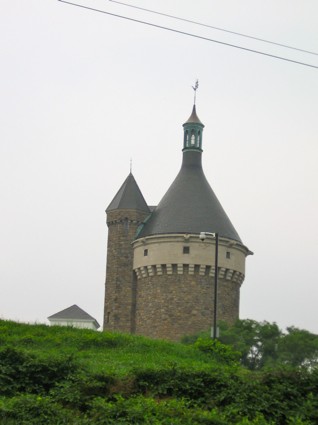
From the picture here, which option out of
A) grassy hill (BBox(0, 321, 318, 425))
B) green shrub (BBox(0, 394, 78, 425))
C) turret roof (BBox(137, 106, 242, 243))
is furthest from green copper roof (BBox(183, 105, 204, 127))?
green shrub (BBox(0, 394, 78, 425))

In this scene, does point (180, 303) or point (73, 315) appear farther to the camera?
point (73, 315)

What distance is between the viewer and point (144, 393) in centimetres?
1867

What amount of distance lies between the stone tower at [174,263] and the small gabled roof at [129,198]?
0.10 metres

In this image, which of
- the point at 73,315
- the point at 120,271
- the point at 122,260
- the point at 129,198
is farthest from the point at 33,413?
the point at 73,315

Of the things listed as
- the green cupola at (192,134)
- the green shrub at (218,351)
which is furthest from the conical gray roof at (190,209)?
the green shrub at (218,351)

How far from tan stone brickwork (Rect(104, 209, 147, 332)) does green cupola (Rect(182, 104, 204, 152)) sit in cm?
457

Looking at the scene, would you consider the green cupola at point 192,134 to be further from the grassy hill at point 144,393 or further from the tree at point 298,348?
the grassy hill at point 144,393

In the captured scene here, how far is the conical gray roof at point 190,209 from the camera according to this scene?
178 feet

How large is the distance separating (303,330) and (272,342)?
148cm

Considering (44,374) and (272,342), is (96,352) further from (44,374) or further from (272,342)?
(272,342)

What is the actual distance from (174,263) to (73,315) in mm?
18839

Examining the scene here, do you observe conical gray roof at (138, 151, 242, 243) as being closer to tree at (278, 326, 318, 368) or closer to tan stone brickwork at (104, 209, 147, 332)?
tan stone brickwork at (104, 209, 147, 332)

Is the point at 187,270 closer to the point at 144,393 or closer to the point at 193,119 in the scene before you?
the point at 193,119

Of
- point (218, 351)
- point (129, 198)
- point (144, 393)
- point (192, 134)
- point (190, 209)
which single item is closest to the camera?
point (144, 393)
